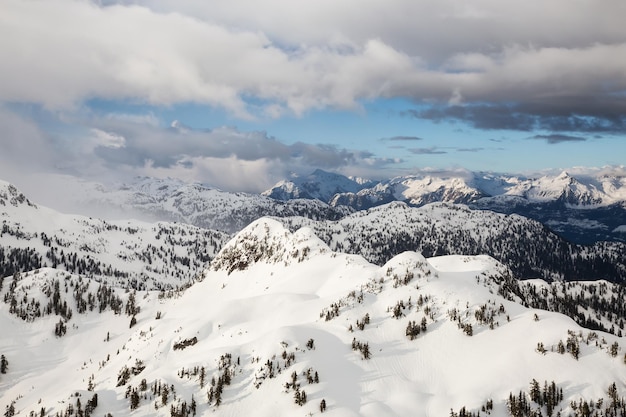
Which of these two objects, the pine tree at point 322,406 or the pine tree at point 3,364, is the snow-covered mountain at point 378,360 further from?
the pine tree at point 3,364

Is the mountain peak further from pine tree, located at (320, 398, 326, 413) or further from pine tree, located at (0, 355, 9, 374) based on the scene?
pine tree, located at (320, 398, 326, 413)

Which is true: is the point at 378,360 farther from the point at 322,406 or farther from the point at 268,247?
the point at 268,247

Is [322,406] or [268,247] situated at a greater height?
[268,247]

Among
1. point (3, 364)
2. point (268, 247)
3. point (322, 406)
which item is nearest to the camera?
point (322, 406)

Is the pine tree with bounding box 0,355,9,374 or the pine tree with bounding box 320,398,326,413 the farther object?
the pine tree with bounding box 0,355,9,374

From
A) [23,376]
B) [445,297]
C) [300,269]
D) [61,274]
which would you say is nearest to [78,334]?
[23,376]

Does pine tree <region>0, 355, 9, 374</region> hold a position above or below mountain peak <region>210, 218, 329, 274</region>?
below

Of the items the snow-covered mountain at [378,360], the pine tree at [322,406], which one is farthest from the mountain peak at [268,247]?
the pine tree at [322,406]

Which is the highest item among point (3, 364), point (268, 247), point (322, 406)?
point (268, 247)

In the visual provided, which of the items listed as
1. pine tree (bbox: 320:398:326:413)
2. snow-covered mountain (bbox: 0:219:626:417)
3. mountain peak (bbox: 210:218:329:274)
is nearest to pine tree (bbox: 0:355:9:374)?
snow-covered mountain (bbox: 0:219:626:417)

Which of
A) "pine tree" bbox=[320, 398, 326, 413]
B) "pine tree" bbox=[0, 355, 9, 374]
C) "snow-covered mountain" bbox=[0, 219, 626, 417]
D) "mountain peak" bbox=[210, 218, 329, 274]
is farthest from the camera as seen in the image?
"mountain peak" bbox=[210, 218, 329, 274]

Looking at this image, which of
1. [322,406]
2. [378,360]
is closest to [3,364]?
[322,406]

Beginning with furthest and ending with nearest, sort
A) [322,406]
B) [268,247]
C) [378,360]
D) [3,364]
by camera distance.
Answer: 1. [268,247]
2. [3,364]
3. [378,360]
4. [322,406]
